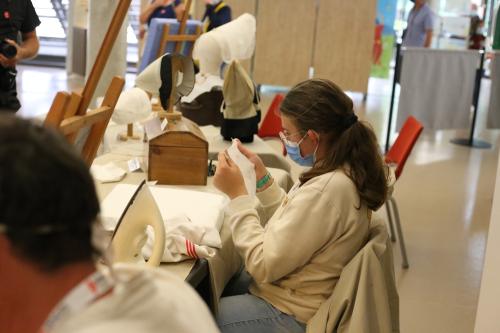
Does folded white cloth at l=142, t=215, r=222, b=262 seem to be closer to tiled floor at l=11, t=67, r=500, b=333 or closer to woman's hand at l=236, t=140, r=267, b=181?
woman's hand at l=236, t=140, r=267, b=181

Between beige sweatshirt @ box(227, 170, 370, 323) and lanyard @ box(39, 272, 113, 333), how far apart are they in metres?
1.06

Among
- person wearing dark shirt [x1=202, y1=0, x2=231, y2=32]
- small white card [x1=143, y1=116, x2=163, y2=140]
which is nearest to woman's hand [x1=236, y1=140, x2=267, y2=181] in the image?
small white card [x1=143, y1=116, x2=163, y2=140]

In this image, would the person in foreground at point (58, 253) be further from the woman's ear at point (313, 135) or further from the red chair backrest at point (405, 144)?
the red chair backrest at point (405, 144)

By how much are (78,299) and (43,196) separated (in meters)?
0.13

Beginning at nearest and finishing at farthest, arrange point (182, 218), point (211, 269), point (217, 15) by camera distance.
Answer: point (211, 269), point (182, 218), point (217, 15)

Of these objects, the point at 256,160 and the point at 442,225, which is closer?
the point at 256,160

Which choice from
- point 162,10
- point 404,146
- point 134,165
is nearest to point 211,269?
point 134,165

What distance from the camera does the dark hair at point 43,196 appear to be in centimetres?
73

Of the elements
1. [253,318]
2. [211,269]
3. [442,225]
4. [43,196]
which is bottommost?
[442,225]

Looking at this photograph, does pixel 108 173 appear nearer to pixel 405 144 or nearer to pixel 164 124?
pixel 164 124

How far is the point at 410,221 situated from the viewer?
4637 mm

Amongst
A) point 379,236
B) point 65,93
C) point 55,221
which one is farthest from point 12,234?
point 379,236

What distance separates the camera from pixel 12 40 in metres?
3.05

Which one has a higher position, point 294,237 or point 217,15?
point 217,15
